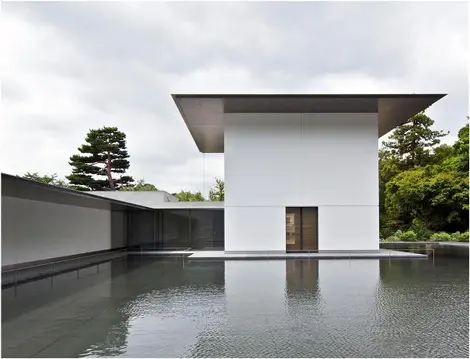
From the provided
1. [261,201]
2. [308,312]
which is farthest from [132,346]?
[261,201]

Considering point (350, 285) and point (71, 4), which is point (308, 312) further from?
point (71, 4)

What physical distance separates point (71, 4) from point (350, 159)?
12055 millimetres

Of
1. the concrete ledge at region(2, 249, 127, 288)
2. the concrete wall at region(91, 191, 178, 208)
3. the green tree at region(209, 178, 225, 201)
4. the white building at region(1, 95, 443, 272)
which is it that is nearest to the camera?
the concrete ledge at region(2, 249, 127, 288)

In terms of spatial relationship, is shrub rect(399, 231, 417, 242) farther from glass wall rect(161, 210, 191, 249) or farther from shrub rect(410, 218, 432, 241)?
glass wall rect(161, 210, 191, 249)

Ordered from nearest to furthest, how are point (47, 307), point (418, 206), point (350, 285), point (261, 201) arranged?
point (47, 307) < point (350, 285) < point (261, 201) < point (418, 206)

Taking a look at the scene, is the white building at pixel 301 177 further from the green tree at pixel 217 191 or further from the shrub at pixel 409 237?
the green tree at pixel 217 191

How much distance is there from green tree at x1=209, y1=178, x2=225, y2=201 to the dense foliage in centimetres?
1477

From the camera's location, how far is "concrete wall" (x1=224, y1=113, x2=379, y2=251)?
17266 millimetres

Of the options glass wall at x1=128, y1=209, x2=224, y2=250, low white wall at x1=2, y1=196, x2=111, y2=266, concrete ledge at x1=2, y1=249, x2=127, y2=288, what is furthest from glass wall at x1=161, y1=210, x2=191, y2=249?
concrete ledge at x1=2, y1=249, x2=127, y2=288

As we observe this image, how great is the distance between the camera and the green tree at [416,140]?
35656 mm

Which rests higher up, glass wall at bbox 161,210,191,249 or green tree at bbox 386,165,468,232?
green tree at bbox 386,165,468,232

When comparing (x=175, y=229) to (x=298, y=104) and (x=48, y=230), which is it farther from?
(x=298, y=104)

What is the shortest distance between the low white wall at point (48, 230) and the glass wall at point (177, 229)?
2001 mm

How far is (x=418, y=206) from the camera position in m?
30.6
